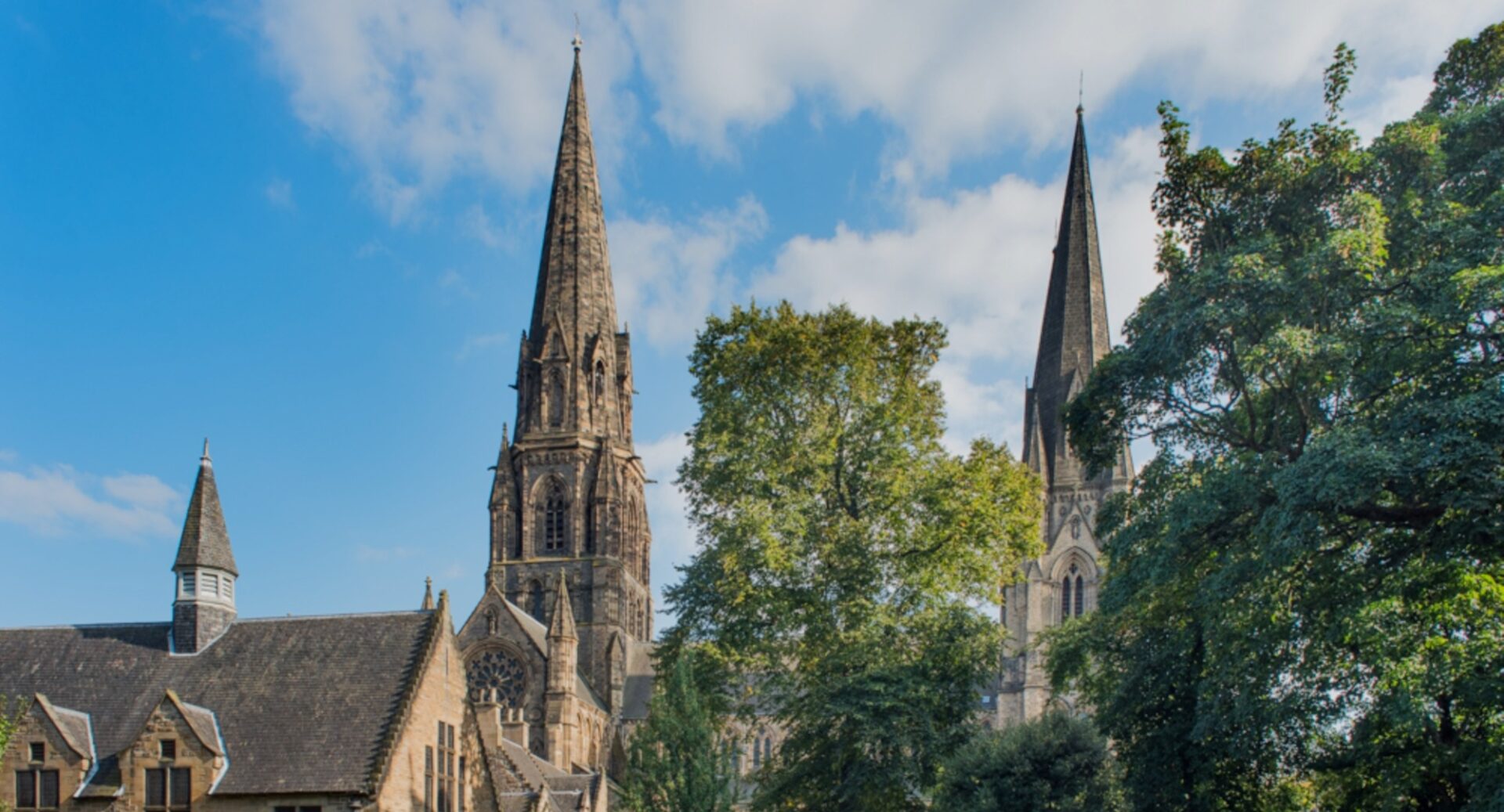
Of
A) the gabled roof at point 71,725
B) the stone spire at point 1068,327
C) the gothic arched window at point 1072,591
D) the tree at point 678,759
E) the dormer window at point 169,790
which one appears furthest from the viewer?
the stone spire at point 1068,327

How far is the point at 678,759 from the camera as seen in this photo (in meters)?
30.7

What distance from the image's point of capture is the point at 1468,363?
1777 centimetres

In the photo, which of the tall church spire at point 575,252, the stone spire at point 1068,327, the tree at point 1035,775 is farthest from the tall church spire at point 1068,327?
the tree at point 1035,775

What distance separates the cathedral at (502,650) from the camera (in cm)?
→ 2484

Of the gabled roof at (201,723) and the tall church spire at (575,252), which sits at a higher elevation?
the tall church spire at (575,252)

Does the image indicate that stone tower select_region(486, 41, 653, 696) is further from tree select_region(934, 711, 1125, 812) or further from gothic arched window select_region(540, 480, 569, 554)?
tree select_region(934, 711, 1125, 812)

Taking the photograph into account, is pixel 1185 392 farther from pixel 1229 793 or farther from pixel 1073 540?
pixel 1073 540

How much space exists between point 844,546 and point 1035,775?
18.9 feet

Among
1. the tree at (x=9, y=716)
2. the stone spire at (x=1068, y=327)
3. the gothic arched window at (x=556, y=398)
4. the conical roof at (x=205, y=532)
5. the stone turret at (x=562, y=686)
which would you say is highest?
the stone spire at (x=1068, y=327)

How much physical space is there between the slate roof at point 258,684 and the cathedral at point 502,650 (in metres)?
0.05

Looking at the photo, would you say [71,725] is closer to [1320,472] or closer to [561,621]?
[1320,472]

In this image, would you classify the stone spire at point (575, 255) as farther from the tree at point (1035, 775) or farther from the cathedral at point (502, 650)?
the tree at point (1035, 775)

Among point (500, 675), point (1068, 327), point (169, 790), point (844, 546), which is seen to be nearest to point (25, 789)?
point (169, 790)

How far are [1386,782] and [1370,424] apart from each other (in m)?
4.93
